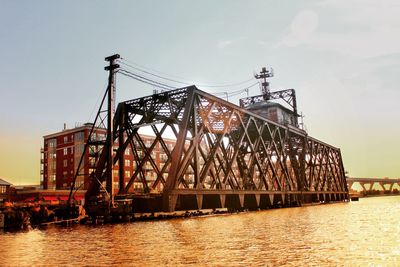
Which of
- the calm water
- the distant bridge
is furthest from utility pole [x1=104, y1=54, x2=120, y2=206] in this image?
the distant bridge

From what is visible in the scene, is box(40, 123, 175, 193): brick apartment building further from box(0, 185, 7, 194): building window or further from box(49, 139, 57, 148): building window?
box(0, 185, 7, 194): building window

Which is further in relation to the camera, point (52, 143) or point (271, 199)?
point (52, 143)

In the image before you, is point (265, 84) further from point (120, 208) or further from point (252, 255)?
point (252, 255)

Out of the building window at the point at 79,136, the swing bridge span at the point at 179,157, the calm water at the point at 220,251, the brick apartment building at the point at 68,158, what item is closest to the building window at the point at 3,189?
the brick apartment building at the point at 68,158

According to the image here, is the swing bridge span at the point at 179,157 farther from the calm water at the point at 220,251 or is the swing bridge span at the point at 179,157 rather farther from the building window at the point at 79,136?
the building window at the point at 79,136

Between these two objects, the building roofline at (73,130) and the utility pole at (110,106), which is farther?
the building roofline at (73,130)

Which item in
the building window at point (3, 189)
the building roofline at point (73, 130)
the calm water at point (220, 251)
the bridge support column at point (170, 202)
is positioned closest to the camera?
the calm water at point (220, 251)

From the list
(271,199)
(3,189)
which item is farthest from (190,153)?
(3,189)

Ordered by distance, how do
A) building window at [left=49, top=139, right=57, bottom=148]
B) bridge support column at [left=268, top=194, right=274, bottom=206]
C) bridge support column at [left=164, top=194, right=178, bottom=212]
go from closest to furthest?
bridge support column at [left=164, top=194, right=178, bottom=212] → bridge support column at [left=268, top=194, right=274, bottom=206] → building window at [left=49, top=139, right=57, bottom=148]

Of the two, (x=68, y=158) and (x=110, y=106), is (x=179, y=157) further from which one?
(x=68, y=158)

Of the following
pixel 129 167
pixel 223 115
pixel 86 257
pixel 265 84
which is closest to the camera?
pixel 86 257

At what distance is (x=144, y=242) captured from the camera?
15.9 metres

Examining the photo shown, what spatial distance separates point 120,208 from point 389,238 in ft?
68.4

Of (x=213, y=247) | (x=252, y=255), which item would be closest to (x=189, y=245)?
(x=213, y=247)
